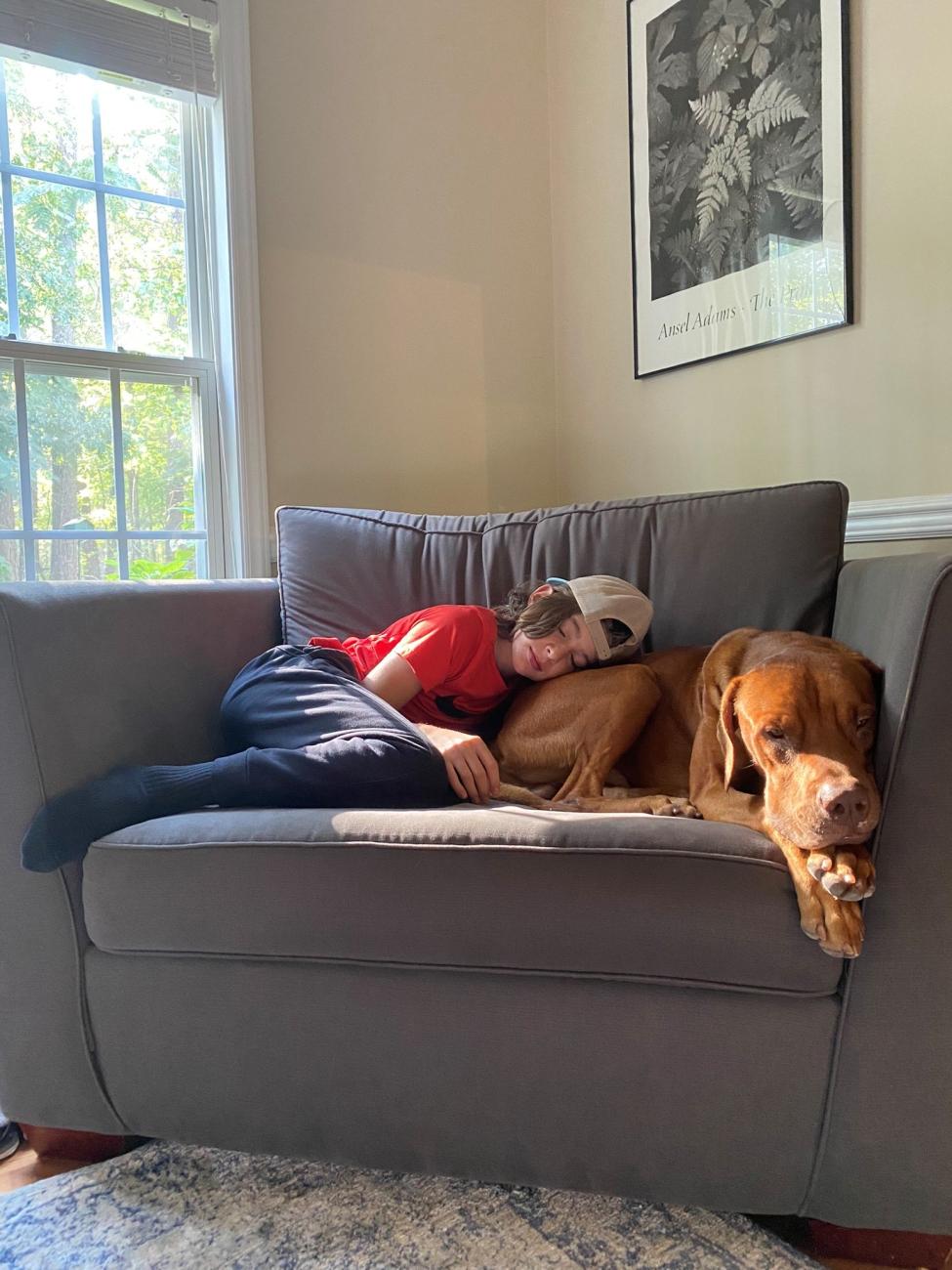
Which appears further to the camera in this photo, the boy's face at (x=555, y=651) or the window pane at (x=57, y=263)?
the window pane at (x=57, y=263)

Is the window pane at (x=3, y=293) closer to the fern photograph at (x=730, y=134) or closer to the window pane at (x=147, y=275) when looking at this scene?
the window pane at (x=147, y=275)

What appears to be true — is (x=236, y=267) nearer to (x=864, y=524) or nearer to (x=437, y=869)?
(x=864, y=524)

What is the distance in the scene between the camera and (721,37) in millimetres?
2391

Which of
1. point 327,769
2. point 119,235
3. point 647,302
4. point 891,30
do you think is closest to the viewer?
point 327,769

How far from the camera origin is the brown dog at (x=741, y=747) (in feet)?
3.55

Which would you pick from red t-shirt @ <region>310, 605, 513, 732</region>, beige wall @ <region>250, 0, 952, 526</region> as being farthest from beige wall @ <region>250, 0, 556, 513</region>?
red t-shirt @ <region>310, 605, 513, 732</region>

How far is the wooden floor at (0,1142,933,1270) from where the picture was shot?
4.04 feet

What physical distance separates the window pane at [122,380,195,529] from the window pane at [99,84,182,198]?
1.65 feet

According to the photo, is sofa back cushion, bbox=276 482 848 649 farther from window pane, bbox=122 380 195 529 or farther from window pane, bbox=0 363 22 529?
window pane, bbox=0 363 22 529

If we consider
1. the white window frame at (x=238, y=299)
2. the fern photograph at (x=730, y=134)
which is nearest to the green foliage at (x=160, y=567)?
the white window frame at (x=238, y=299)

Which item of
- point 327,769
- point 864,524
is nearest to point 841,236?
point 864,524

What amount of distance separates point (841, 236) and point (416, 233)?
1.24 metres

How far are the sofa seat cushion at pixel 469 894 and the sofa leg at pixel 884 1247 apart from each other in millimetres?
Result: 351

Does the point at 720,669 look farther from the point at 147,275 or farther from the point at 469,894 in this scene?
the point at 147,275
